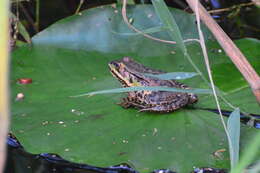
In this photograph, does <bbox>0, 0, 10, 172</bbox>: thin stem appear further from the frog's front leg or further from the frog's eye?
the frog's eye

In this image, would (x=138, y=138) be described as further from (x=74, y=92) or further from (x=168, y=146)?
(x=74, y=92)

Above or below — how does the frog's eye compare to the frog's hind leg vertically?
above

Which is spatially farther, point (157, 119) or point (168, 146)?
point (157, 119)

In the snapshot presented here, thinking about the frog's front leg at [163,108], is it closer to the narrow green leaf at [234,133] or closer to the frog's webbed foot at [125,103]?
the frog's webbed foot at [125,103]

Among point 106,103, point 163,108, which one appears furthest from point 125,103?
point 163,108

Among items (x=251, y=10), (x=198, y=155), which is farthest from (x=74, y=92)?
(x=251, y=10)

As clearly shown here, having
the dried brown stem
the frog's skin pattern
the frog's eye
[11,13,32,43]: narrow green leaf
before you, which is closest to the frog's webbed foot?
the frog's skin pattern
